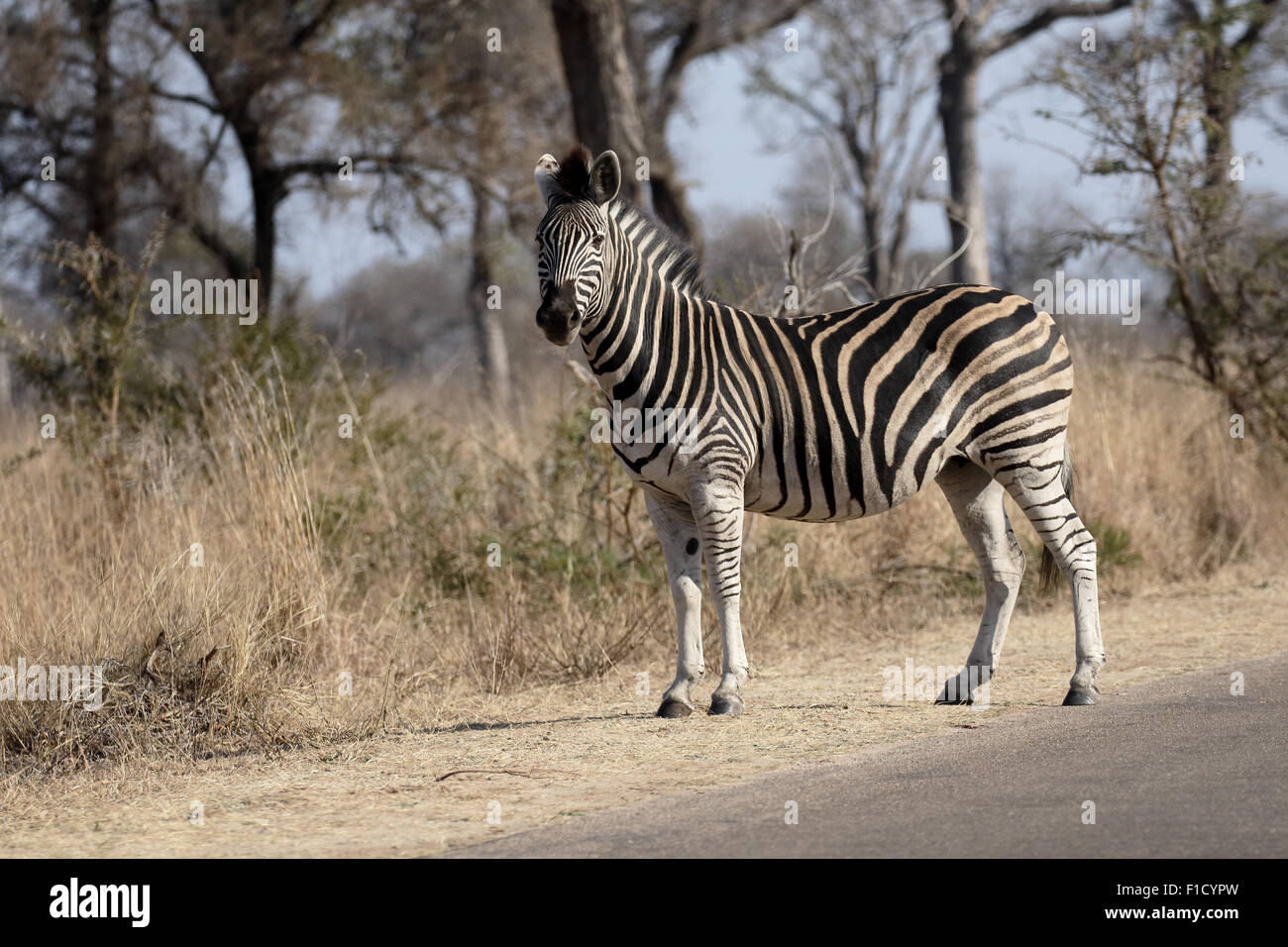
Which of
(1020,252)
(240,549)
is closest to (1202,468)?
(240,549)

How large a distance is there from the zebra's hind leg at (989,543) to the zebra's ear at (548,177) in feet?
8.03

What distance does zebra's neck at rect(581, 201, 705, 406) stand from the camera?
21.4ft

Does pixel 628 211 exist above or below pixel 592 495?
above

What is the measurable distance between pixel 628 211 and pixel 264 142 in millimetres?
15967

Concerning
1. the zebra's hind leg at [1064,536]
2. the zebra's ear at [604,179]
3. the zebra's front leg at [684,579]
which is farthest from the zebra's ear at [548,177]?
the zebra's hind leg at [1064,536]

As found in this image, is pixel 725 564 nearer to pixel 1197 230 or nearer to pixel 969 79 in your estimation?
pixel 1197 230

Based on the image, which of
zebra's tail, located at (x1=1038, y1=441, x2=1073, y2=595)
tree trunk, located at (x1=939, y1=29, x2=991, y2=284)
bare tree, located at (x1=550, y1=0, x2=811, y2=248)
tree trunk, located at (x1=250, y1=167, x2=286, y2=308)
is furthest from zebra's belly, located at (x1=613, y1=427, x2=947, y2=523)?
tree trunk, located at (x1=250, y1=167, x2=286, y2=308)

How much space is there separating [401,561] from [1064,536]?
491cm

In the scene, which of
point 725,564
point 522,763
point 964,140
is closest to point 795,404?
point 725,564

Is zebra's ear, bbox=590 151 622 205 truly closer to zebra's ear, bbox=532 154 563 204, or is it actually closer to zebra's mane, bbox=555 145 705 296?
zebra's mane, bbox=555 145 705 296

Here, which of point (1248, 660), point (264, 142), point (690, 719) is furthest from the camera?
point (264, 142)

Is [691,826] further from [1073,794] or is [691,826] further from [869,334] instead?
[869,334]

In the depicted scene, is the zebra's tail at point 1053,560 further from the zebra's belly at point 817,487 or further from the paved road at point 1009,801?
the paved road at point 1009,801

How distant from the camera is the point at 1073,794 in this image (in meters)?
4.94
